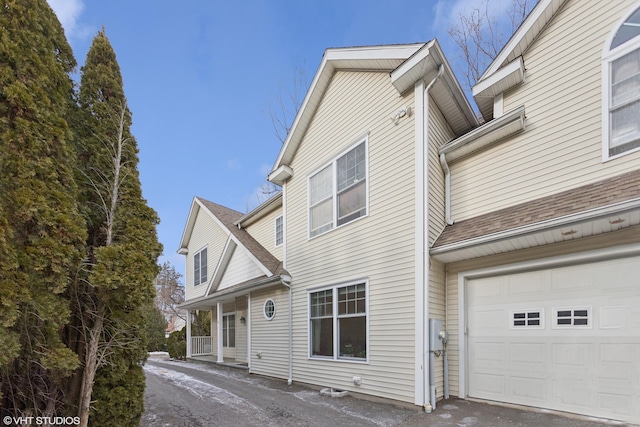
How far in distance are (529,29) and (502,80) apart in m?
0.89

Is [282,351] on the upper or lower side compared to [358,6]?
lower

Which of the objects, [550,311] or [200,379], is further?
[200,379]

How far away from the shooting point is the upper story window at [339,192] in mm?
7387

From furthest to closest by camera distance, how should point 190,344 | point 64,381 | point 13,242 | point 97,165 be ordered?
point 190,344, point 97,165, point 64,381, point 13,242

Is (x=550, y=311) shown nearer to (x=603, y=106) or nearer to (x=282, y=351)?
(x=603, y=106)

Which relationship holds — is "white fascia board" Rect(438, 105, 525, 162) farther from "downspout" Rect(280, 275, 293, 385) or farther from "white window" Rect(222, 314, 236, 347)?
"white window" Rect(222, 314, 236, 347)

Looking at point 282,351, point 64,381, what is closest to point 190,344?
point 282,351

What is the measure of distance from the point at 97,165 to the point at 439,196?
212 inches

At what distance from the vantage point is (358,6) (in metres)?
16.0

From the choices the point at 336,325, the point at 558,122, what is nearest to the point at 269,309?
the point at 336,325

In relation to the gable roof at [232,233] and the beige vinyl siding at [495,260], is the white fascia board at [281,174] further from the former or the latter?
the beige vinyl siding at [495,260]

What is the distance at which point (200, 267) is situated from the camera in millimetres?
15570

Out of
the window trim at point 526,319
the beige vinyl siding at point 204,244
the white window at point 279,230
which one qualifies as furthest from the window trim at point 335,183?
the beige vinyl siding at point 204,244

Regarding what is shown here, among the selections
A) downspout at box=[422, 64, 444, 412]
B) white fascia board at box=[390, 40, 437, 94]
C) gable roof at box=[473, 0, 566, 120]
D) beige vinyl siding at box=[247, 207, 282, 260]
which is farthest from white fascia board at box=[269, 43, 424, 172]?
beige vinyl siding at box=[247, 207, 282, 260]
